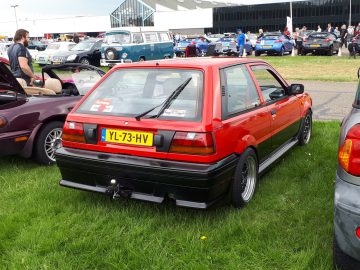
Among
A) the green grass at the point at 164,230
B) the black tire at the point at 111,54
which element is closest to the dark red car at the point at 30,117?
the green grass at the point at 164,230

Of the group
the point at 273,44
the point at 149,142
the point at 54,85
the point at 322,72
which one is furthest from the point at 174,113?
the point at 273,44

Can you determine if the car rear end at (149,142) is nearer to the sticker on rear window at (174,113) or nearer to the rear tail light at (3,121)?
the sticker on rear window at (174,113)

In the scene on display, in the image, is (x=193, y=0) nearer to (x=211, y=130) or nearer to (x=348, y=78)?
(x=348, y=78)

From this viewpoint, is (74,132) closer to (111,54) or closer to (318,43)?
(111,54)

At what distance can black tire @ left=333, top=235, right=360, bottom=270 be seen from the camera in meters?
2.60

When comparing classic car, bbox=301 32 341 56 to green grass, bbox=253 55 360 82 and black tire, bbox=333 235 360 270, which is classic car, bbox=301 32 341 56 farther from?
black tire, bbox=333 235 360 270

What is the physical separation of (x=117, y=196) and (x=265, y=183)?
1.79 m

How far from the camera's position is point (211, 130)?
128 inches

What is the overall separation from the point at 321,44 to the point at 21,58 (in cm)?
1857

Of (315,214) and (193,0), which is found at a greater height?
(193,0)

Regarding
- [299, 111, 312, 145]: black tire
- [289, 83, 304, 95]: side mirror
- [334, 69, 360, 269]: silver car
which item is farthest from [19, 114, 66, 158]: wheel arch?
[334, 69, 360, 269]: silver car

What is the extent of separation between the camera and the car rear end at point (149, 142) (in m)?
3.24

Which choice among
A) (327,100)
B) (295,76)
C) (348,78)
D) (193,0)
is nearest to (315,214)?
(327,100)

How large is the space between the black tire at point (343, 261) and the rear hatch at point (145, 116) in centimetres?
118
